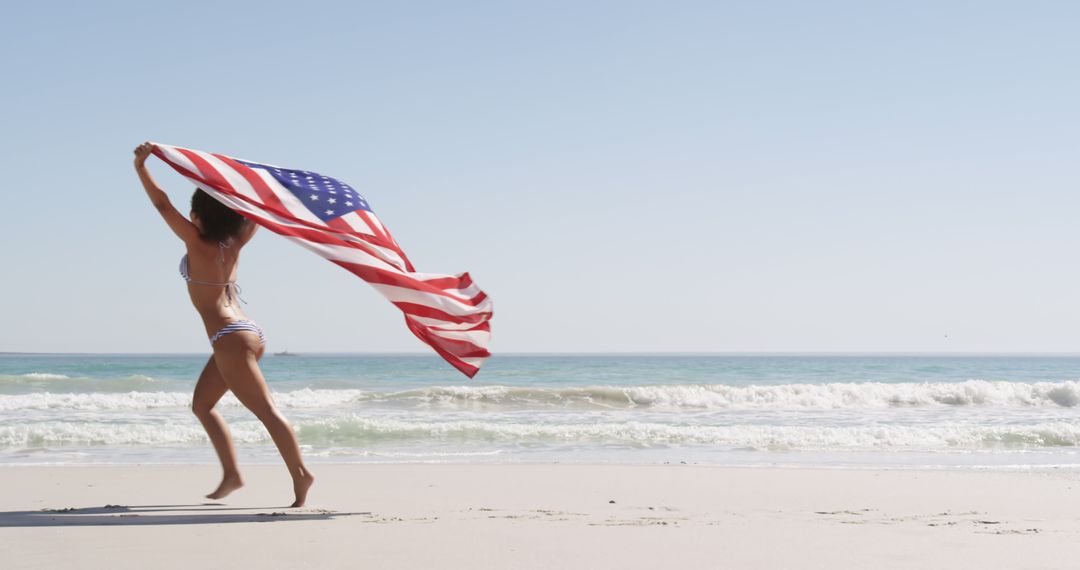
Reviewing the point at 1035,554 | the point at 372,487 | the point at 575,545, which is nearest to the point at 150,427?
the point at 372,487

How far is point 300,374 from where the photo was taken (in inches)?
1510

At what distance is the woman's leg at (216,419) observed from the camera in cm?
516

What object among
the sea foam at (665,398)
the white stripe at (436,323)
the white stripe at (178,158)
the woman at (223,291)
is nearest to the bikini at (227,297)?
the woman at (223,291)

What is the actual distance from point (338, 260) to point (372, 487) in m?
2.13

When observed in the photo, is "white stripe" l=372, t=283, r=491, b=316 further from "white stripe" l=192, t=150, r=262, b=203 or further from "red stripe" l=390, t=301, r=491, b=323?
"white stripe" l=192, t=150, r=262, b=203

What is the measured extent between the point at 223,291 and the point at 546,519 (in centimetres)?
220

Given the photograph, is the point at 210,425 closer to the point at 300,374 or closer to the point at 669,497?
the point at 669,497

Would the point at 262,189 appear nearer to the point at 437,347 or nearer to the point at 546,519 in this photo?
the point at 437,347

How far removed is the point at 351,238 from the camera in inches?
200

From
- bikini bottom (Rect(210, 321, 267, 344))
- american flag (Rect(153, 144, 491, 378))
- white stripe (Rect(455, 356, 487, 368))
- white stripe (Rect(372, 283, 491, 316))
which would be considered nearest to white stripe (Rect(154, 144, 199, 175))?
american flag (Rect(153, 144, 491, 378))

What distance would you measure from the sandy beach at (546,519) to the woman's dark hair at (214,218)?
1551 millimetres

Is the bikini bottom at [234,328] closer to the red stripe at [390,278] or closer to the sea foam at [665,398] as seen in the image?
the red stripe at [390,278]

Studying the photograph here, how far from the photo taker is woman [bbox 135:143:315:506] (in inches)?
192

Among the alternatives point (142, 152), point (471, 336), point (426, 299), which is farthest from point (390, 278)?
point (142, 152)
